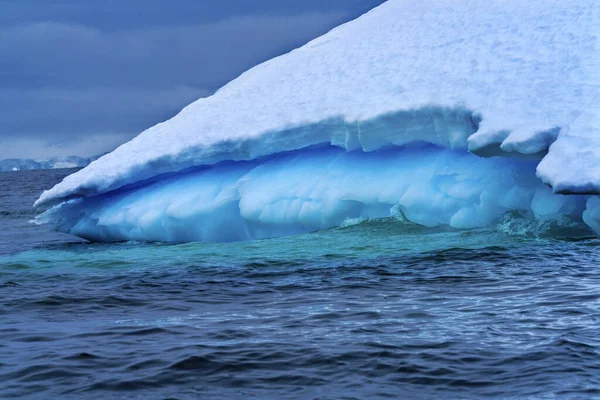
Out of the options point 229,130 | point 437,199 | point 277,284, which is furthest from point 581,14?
point 277,284

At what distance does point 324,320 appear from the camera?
6078mm

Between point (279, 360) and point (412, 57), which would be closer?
point (279, 360)

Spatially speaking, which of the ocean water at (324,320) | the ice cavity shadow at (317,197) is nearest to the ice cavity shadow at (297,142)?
the ice cavity shadow at (317,197)

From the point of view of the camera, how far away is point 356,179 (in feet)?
35.2

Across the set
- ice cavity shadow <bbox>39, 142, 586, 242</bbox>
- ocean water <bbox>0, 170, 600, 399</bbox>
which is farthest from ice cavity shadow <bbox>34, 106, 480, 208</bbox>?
ocean water <bbox>0, 170, 600, 399</bbox>

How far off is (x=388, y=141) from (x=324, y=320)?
477 centimetres

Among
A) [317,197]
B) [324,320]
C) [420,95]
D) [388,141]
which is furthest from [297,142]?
[324,320]

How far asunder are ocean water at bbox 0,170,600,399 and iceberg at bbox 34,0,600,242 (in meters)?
0.72

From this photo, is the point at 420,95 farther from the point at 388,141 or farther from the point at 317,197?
the point at 317,197

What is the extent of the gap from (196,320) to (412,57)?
20.6ft

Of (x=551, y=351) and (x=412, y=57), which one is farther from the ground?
(x=412, y=57)

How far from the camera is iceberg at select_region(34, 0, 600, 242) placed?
9.27 meters

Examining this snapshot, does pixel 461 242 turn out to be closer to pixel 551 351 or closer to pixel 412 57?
pixel 412 57

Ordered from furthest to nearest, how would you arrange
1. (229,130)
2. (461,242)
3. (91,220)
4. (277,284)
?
1. (91,220)
2. (229,130)
3. (461,242)
4. (277,284)
